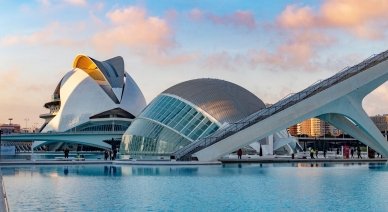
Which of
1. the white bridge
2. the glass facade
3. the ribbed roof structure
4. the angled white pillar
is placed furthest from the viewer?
the white bridge

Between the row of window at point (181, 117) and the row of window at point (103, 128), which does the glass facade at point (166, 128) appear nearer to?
the row of window at point (181, 117)

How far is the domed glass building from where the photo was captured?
40.2 meters

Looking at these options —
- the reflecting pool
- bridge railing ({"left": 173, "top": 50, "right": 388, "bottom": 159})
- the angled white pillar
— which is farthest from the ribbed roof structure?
the reflecting pool

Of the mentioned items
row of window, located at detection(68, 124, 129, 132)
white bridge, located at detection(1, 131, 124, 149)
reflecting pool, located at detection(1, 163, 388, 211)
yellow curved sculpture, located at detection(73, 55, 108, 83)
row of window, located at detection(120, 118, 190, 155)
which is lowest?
reflecting pool, located at detection(1, 163, 388, 211)

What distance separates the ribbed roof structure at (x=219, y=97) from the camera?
41406mm

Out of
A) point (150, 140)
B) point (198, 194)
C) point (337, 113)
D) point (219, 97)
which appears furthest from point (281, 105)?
point (198, 194)

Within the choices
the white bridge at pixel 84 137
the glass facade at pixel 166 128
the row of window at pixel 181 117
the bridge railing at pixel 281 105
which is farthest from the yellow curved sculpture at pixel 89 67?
the bridge railing at pixel 281 105

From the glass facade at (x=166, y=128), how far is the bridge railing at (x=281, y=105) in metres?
1.88

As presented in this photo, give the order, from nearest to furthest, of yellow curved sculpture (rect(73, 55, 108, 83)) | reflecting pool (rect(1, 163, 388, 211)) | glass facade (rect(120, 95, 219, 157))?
reflecting pool (rect(1, 163, 388, 211)) → glass facade (rect(120, 95, 219, 157)) → yellow curved sculpture (rect(73, 55, 108, 83))

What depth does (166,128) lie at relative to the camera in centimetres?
4125

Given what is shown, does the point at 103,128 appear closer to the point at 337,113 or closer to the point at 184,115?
the point at 184,115

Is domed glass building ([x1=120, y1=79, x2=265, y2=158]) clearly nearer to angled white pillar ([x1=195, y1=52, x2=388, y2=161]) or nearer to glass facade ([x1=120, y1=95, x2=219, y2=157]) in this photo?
glass facade ([x1=120, y1=95, x2=219, y2=157])

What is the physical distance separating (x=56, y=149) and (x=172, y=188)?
85521 millimetres

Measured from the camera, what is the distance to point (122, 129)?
316ft
